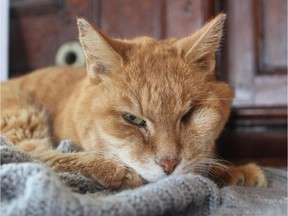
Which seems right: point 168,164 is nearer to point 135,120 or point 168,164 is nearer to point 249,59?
point 135,120

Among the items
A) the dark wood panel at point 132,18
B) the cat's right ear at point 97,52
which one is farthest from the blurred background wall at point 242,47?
the cat's right ear at point 97,52

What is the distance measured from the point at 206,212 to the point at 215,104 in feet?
1.47

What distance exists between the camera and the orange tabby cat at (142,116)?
1.07 metres

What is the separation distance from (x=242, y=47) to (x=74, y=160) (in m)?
1.27

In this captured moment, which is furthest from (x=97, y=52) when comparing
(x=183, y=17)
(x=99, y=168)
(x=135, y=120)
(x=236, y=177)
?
(x=183, y=17)

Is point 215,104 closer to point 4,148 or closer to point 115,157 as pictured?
point 115,157

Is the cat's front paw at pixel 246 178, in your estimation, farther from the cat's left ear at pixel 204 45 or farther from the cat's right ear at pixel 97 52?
the cat's right ear at pixel 97 52

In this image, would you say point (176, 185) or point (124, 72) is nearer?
point (176, 185)

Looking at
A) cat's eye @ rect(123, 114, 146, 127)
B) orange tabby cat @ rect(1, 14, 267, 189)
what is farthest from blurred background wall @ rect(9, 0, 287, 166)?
cat's eye @ rect(123, 114, 146, 127)

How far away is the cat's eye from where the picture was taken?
114 cm

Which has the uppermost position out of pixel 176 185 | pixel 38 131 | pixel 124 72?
pixel 124 72

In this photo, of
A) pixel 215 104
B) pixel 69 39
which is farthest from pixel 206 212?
pixel 69 39

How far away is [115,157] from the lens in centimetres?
114

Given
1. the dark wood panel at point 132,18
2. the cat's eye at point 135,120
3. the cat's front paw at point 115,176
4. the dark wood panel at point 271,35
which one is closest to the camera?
the cat's front paw at point 115,176
